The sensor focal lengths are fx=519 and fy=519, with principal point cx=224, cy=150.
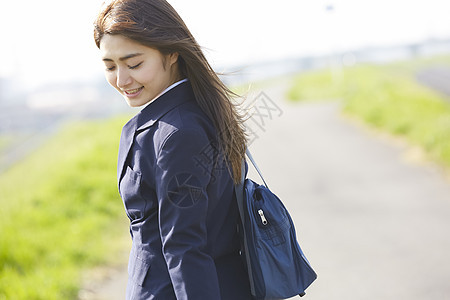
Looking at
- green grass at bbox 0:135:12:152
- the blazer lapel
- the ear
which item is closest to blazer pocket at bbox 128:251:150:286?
the blazer lapel

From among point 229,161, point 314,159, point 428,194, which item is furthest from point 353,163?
point 229,161

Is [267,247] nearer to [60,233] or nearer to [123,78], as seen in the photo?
[123,78]

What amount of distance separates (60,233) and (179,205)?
14.0ft

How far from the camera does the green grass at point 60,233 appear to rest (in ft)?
13.3

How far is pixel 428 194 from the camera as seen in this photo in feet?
18.8

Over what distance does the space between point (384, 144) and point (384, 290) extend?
16.7 feet

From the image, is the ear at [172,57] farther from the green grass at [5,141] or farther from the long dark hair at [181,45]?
the green grass at [5,141]

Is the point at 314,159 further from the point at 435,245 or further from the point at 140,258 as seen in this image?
the point at 140,258

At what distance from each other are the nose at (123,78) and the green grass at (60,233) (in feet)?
8.86

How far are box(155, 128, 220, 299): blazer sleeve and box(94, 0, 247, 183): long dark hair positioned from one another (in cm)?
17

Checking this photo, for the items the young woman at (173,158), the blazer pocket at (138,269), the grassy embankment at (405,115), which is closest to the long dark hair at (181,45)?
the young woman at (173,158)

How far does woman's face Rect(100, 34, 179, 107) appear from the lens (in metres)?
1.54

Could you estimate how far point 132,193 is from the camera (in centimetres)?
151

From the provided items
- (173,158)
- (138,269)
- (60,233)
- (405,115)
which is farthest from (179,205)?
(405,115)
